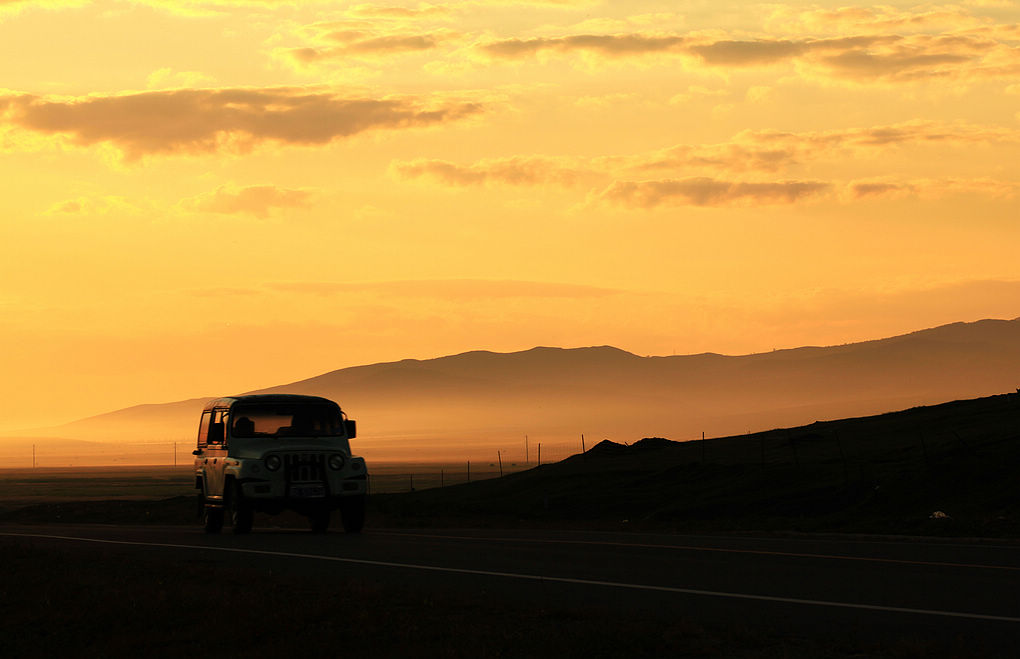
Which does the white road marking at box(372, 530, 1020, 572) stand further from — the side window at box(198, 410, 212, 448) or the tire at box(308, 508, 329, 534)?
the side window at box(198, 410, 212, 448)

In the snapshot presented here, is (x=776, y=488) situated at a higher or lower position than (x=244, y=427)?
lower

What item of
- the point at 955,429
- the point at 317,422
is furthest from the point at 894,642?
the point at 955,429

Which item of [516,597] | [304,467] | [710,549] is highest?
[304,467]

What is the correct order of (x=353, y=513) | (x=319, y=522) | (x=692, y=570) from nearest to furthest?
(x=692, y=570) → (x=353, y=513) → (x=319, y=522)

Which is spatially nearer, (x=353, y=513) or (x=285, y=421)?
(x=285, y=421)

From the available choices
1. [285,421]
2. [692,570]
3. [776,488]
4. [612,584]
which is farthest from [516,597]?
[776,488]

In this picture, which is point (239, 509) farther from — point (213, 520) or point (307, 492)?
point (213, 520)

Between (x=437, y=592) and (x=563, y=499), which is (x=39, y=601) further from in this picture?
(x=563, y=499)

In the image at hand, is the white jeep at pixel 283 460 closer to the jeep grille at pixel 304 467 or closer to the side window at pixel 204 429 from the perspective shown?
the jeep grille at pixel 304 467

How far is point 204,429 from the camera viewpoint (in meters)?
33.5

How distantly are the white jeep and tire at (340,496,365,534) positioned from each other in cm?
2

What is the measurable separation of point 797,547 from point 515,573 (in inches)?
265

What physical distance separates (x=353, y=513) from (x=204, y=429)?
4.44 metres

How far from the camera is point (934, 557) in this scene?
75.3 feet
